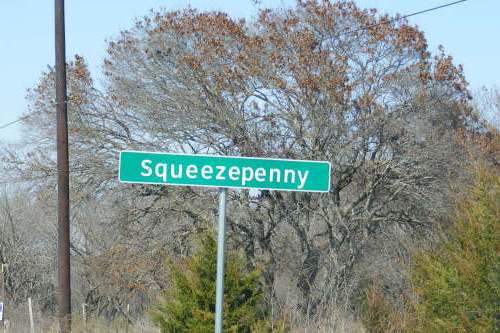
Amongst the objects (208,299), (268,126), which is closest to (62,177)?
(208,299)

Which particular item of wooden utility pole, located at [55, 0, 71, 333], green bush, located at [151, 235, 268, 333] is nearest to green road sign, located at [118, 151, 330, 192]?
green bush, located at [151, 235, 268, 333]

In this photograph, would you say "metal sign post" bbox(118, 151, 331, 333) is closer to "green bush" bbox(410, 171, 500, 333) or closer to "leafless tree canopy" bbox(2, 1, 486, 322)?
"green bush" bbox(410, 171, 500, 333)

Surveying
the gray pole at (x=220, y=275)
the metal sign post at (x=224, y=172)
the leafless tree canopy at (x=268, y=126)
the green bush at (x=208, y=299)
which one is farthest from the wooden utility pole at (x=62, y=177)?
the gray pole at (x=220, y=275)

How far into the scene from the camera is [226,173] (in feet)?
22.7

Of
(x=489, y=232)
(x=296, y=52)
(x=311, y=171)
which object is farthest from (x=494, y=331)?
(x=296, y=52)

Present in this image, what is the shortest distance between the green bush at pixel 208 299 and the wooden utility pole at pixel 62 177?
3.04m

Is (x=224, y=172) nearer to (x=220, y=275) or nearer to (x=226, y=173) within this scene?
(x=226, y=173)

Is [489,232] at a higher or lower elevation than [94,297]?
higher

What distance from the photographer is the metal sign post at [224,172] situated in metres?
6.89

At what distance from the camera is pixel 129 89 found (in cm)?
2320

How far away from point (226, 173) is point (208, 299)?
6378 millimetres

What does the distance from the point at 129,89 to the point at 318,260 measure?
655 centimetres

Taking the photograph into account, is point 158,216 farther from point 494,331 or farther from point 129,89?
point 494,331

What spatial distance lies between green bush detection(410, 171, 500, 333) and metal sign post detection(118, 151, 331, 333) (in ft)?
12.5
